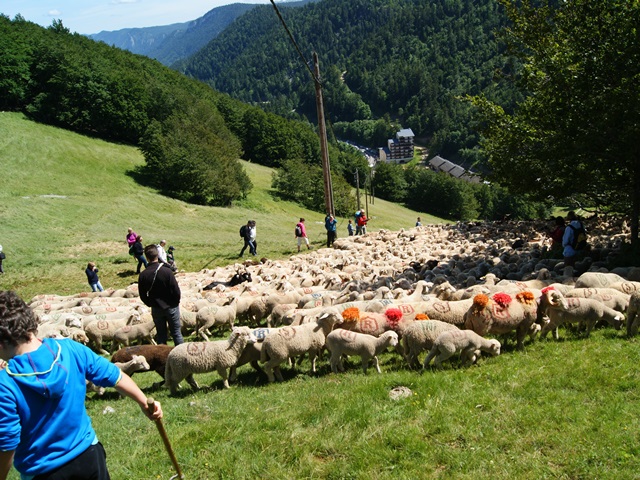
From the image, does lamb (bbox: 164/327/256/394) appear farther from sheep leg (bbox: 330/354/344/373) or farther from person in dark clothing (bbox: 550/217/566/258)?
person in dark clothing (bbox: 550/217/566/258)

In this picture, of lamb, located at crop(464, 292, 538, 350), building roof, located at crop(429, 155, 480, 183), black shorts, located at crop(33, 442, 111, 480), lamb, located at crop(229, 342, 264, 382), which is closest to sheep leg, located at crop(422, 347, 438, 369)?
lamb, located at crop(464, 292, 538, 350)

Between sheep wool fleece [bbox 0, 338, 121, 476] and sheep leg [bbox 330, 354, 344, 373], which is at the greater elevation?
sheep wool fleece [bbox 0, 338, 121, 476]

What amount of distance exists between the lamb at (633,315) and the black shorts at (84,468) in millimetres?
9763

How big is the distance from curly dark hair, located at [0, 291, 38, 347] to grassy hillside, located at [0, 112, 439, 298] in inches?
842

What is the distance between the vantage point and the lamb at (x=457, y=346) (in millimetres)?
8453

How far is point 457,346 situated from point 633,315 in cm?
413

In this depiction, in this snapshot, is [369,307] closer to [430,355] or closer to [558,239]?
[430,355]

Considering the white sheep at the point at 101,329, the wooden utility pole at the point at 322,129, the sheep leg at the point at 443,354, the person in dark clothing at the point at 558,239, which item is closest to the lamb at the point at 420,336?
the sheep leg at the point at 443,354

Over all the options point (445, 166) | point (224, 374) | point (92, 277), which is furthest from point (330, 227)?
point (445, 166)

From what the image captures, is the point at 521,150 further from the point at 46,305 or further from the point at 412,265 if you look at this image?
the point at 46,305

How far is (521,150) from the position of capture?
1931 cm

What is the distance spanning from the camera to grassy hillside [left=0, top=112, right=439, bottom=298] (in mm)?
26625

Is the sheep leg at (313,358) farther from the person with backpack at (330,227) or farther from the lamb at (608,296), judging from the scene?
the person with backpack at (330,227)

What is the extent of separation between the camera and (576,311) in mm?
9641
